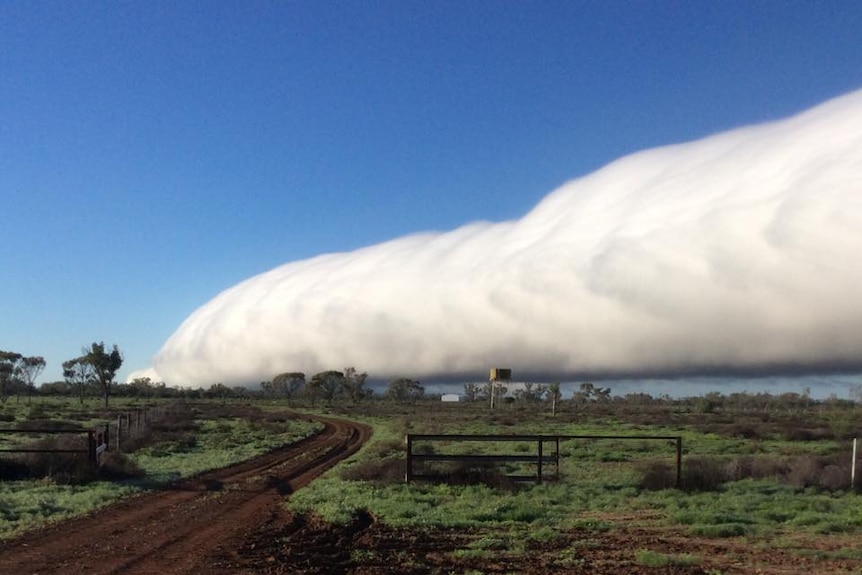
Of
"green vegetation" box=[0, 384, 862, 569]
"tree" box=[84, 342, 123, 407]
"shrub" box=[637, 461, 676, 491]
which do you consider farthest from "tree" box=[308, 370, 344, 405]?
"shrub" box=[637, 461, 676, 491]

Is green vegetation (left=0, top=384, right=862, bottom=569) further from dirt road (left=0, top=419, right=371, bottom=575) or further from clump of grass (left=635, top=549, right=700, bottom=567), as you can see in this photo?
dirt road (left=0, top=419, right=371, bottom=575)

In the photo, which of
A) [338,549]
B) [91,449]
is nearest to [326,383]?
[91,449]

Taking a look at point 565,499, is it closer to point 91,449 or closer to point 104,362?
point 91,449

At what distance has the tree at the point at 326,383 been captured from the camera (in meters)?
160

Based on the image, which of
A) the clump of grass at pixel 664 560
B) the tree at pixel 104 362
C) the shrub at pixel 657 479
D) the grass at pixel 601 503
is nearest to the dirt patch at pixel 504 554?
the clump of grass at pixel 664 560

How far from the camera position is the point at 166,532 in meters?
14.4

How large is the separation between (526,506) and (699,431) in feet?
138

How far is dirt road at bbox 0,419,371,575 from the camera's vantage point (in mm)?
11516

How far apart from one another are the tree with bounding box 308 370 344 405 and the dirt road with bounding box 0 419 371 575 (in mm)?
136886

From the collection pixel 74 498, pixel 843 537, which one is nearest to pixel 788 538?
pixel 843 537

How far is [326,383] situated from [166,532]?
5866 inches

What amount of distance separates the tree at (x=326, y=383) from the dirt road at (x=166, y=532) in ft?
449

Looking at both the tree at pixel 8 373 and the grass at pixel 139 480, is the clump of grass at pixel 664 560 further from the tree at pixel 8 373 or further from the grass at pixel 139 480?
the tree at pixel 8 373

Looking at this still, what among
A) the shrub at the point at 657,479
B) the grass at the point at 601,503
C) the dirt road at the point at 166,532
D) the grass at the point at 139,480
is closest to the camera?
the dirt road at the point at 166,532
